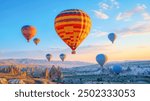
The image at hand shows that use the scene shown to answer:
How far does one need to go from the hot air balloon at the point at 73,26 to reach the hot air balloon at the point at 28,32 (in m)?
23.2

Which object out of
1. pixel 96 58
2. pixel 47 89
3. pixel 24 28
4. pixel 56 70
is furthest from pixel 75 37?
pixel 56 70

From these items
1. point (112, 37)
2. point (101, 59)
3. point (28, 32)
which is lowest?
point (101, 59)

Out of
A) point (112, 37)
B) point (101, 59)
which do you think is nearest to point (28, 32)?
point (112, 37)

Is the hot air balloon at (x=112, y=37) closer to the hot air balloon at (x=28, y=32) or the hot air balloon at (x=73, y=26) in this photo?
the hot air balloon at (x=28, y=32)

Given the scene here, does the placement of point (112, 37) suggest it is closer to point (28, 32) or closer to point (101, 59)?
point (101, 59)

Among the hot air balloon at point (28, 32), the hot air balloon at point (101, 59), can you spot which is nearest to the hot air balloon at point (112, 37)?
the hot air balloon at point (101, 59)

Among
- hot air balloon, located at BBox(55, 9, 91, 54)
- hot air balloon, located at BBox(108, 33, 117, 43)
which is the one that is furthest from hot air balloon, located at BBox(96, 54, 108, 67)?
hot air balloon, located at BBox(55, 9, 91, 54)

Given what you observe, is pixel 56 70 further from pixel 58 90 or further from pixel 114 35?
pixel 58 90

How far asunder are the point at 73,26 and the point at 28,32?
82.9ft

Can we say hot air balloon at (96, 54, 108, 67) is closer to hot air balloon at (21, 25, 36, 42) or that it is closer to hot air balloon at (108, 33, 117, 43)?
hot air balloon at (108, 33, 117, 43)

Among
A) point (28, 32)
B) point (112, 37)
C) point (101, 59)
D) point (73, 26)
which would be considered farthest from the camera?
point (101, 59)

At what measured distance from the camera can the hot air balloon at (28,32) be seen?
6419cm

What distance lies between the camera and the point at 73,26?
133 feet

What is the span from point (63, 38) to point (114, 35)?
32156 mm
